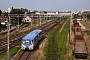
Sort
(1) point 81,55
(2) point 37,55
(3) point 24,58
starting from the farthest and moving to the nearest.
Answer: (2) point 37,55 < (3) point 24,58 < (1) point 81,55

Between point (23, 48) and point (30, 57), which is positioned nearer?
point (30, 57)

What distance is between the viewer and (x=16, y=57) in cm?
3041

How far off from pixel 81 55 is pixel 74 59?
57.3 inches

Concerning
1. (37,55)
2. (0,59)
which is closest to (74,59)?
(37,55)

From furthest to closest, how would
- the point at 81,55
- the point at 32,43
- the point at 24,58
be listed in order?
the point at 32,43 < the point at 24,58 < the point at 81,55

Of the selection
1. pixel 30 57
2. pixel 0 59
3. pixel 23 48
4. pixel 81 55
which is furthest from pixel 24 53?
pixel 81 55

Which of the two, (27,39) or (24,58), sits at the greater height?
(27,39)

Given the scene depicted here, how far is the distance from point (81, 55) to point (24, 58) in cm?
883

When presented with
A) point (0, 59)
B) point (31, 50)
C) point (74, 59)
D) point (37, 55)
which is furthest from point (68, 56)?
point (0, 59)

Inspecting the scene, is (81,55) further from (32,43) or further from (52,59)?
(32,43)

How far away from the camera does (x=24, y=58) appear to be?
1178 inches

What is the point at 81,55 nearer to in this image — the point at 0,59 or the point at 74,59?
the point at 74,59

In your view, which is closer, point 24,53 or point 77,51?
point 77,51

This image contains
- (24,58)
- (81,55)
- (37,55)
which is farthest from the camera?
(37,55)
